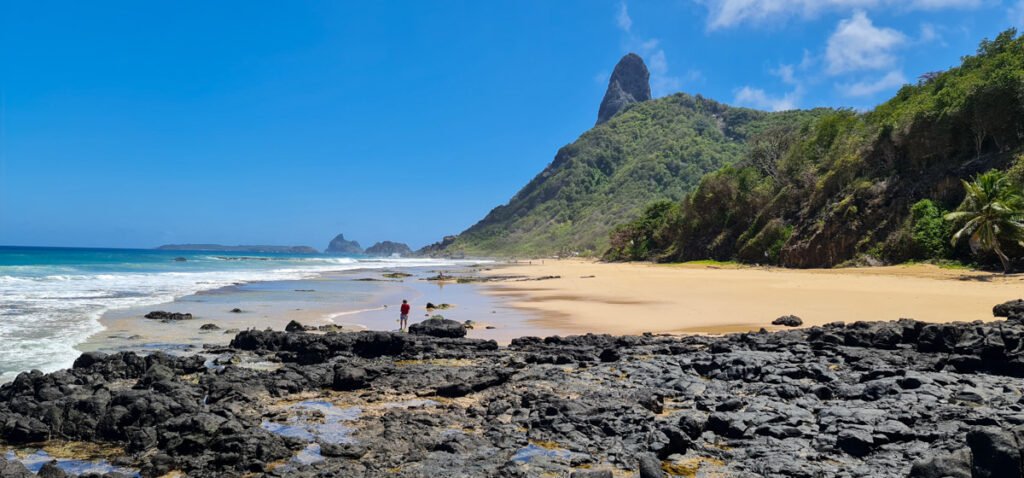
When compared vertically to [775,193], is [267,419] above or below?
below

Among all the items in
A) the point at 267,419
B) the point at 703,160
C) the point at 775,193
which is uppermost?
the point at 703,160

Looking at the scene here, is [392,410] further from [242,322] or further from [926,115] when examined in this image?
[926,115]

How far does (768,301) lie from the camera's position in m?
25.7

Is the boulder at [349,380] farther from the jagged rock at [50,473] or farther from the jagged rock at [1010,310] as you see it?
the jagged rock at [1010,310]

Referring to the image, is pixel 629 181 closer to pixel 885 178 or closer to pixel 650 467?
pixel 885 178

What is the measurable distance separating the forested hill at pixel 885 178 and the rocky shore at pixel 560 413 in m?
29.0

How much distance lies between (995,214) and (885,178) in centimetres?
1602

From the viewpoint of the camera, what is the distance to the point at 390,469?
702cm

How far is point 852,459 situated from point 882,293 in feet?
76.1

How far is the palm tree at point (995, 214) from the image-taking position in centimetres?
2956

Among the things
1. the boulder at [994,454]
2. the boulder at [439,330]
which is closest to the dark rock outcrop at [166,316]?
the boulder at [439,330]

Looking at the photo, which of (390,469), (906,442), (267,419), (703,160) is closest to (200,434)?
(267,419)

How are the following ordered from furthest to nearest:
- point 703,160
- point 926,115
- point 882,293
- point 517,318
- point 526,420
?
point 703,160 < point 926,115 < point 882,293 < point 517,318 < point 526,420

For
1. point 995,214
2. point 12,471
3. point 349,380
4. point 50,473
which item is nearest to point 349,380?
point 349,380
